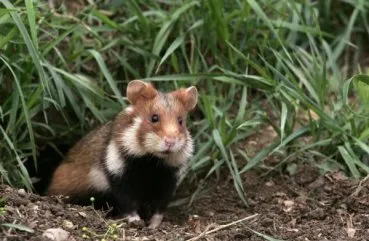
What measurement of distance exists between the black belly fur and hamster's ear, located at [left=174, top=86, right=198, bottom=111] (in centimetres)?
43

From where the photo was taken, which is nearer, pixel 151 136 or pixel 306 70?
pixel 151 136

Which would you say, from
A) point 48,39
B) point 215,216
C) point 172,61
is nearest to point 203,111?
point 172,61

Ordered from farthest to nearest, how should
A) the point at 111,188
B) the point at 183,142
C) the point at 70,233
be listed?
1. the point at 111,188
2. the point at 183,142
3. the point at 70,233

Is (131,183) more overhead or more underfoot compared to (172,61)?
more underfoot

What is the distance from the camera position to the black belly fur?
527 cm

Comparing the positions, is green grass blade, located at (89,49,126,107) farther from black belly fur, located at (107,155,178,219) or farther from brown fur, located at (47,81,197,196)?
black belly fur, located at (107,155,178,219)

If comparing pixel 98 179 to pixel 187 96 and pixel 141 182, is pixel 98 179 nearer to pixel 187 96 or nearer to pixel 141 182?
pixel 141 182

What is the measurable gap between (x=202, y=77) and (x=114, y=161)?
1025 millimetres

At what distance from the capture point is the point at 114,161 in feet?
17.4

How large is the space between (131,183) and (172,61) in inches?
44.6

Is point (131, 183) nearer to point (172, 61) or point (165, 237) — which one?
point (165, 237)

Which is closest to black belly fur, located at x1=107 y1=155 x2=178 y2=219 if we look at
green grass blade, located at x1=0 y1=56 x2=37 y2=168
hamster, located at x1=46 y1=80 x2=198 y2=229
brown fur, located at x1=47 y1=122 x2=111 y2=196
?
hamster, located at x1=46 y1=80 x2=198 y2=229

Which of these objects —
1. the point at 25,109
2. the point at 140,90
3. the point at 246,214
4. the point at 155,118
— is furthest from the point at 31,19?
the point at 246,214

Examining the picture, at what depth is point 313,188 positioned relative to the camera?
18.6 ft
